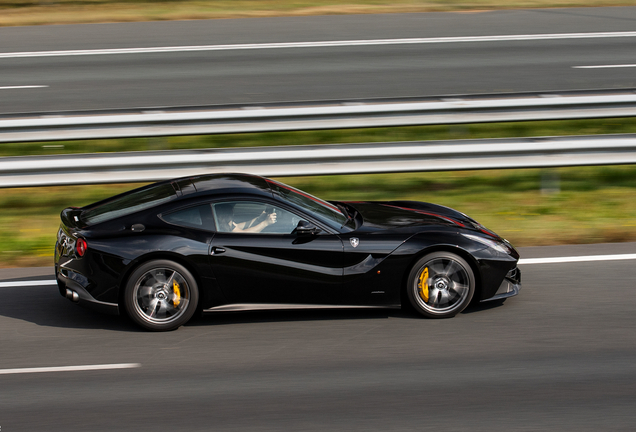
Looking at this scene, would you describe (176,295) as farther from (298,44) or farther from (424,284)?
(298,44)

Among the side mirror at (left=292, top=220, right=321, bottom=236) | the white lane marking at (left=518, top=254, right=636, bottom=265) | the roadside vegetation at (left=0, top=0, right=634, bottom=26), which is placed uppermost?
the roadside vegetation at (left=0, top=0, right=634, bottom=26)

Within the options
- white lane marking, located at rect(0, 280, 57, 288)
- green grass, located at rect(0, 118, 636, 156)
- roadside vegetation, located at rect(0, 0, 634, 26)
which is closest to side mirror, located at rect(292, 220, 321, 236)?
white lane marking, located at rect(0, 280, 57, 288)

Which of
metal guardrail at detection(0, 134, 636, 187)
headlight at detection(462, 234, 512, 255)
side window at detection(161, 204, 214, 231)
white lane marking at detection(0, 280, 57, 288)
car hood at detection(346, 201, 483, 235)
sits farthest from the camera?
metal guardrail at detection(0, 134, 636, 187)

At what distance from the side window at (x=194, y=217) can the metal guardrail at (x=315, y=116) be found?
3.48m

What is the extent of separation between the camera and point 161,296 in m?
5.94

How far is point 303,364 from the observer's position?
5328 mm

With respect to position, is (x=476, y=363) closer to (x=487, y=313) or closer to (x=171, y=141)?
(x=487, y=313)

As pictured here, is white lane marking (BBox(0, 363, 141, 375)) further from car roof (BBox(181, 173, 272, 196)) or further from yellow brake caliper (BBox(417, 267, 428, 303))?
yellow brake caliper (BBox(417, 267, 428, 303))

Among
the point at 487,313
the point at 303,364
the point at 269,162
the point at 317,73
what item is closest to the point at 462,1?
the point at 317,73

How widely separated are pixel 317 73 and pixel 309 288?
840 cm

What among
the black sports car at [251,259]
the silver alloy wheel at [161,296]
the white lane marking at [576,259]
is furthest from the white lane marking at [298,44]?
the silver alloy wheel at [161,296]

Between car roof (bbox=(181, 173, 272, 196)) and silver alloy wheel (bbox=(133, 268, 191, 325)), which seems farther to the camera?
car roof (bbox=(181, 173, 272, 196))

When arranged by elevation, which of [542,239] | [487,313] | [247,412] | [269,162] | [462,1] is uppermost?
[462,1]

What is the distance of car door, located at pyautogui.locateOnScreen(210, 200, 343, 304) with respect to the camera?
591 centimetres
